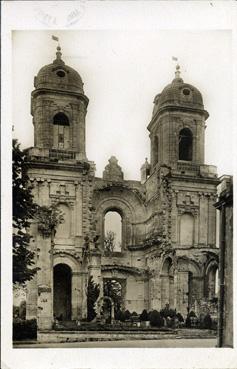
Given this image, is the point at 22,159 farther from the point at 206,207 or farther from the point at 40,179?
the point at 206,207

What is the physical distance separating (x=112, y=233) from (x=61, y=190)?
1.15m

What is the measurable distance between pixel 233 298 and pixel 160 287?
1.65 meters

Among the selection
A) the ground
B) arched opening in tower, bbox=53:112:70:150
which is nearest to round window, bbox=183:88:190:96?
arched opening in tower, bbox=53:112:70:150

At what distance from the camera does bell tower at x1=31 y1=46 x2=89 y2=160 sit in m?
7.70

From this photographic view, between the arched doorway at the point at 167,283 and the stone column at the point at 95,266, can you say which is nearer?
the arched doorway at the point at 167,283

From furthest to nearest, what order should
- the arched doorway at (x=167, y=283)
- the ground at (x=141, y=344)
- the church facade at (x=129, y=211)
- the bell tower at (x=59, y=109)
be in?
1. the arched doorway at (x=167, y=283)
2. the church facade at (x=129, y=211)
3. the bell tower at (x=59, y=109)
4. the ground at (x=141, y=344)

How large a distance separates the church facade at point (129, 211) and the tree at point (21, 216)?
24 cm

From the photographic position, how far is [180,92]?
316 inches

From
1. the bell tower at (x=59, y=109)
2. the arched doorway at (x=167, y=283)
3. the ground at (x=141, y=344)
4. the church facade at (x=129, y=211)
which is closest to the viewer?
the ground at (x=141, y=344)

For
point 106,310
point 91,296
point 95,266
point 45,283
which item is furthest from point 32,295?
point 95,266

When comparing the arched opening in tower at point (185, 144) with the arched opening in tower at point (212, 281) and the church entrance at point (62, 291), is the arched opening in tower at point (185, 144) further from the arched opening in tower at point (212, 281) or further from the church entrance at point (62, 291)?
the church entrance at point (62, 291)

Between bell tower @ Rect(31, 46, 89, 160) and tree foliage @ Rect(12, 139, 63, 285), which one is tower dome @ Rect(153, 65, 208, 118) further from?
tree foliage @ Rect(12, 139, 63, 285)

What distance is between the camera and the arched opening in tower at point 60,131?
8.83 metres

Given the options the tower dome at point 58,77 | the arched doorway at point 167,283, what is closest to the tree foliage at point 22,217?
the tower dome at point 58,77
